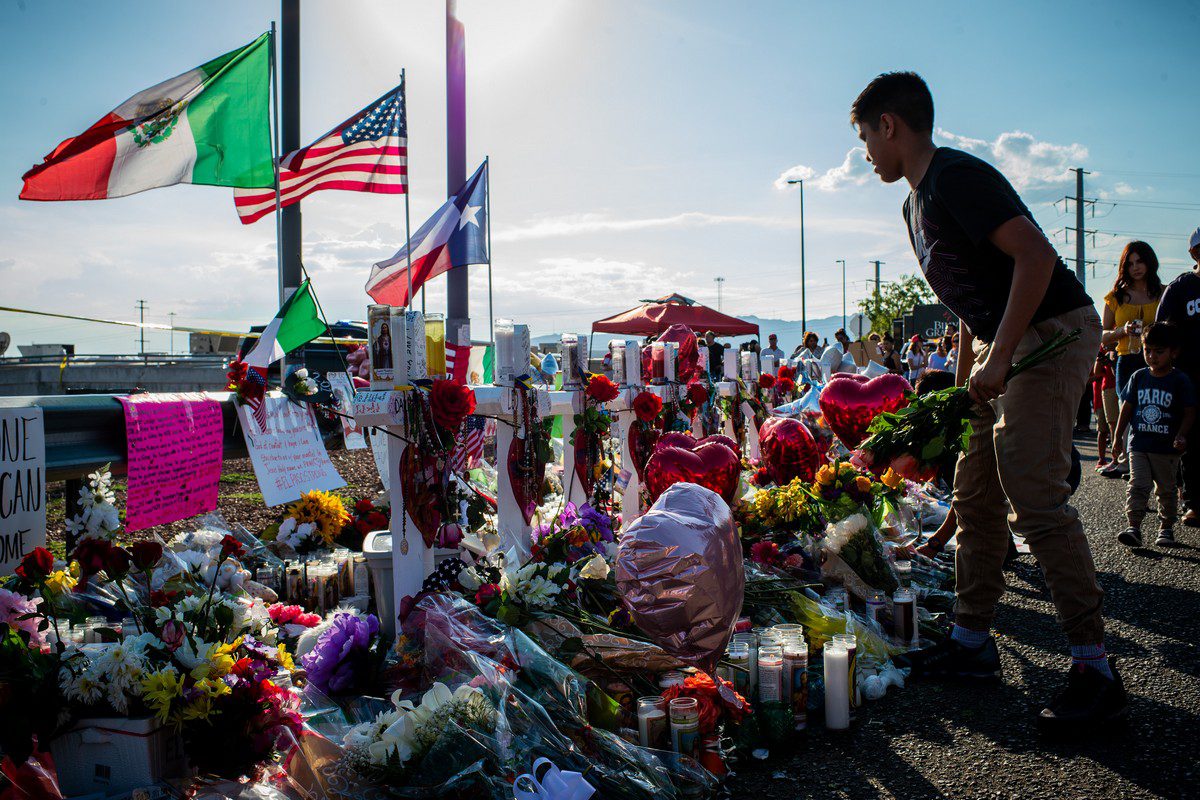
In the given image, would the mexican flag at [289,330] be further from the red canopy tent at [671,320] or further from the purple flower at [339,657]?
the red canopy tent at [671,320]

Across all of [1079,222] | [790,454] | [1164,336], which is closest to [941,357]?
[1164,336]

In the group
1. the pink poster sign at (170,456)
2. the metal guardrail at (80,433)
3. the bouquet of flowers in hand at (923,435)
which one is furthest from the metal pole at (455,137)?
the bouquet of flowers in hand at (923,435)

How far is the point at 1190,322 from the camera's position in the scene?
641 cm

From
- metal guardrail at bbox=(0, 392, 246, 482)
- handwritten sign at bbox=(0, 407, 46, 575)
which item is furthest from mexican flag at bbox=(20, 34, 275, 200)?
handwritten sign at bbox=(0, 407, 46, 575)

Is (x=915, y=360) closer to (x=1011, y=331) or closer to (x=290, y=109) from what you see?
(x=290, y=109)

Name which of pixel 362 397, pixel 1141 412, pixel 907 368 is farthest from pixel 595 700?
pixel 907 368

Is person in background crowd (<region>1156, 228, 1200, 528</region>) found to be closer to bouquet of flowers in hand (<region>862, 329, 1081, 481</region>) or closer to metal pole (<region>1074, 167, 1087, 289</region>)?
bouquet of flowers in hand (<region>862, 329, 1081, 481</region>)

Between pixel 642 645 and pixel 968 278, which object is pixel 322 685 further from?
pixel 968 278

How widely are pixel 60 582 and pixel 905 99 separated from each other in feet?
12.0

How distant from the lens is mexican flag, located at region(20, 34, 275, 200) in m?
5.37

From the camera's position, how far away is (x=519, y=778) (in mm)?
2252

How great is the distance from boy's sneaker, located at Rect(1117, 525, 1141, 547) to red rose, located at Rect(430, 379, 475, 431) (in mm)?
5170

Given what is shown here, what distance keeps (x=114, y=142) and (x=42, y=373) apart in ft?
44.9

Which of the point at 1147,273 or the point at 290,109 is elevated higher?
the point at 290,109
